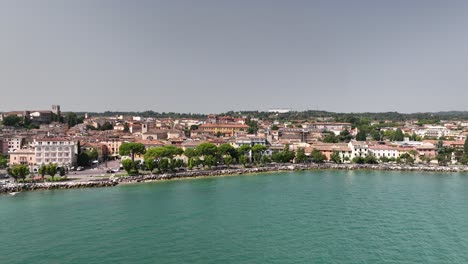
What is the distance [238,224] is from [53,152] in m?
15.9

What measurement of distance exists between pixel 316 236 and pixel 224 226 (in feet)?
9.94

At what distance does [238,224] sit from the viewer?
39.5 feet

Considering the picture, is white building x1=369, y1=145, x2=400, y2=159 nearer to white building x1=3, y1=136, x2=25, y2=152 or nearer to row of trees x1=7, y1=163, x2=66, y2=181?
row of trees x1=7, y1=163, x2=66, y2=181

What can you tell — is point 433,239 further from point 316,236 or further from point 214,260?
point 214,260

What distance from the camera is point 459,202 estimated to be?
592 inches

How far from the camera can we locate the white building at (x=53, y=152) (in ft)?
→ 73.7

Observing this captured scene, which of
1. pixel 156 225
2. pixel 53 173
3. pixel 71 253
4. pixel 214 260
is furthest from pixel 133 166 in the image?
pixel 214 260

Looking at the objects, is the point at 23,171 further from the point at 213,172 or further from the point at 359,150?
the point at 359,150

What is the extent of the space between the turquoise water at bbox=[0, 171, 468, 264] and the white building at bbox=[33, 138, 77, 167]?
6.04m

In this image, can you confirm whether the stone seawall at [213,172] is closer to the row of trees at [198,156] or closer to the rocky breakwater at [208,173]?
the rocky breakwater at [208,173]

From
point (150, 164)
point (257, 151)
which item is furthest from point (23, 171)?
point (257, 151)

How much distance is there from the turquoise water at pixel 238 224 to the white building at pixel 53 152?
6036 mm

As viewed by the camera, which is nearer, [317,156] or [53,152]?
[53,152]

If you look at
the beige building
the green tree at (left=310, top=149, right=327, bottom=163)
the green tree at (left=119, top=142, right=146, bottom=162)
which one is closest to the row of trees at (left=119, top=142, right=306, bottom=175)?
the green tree at (left=119, top=142, right=146, bottom=162)
